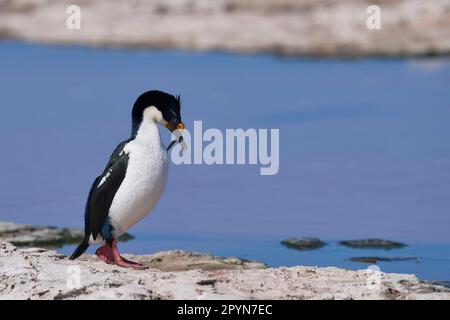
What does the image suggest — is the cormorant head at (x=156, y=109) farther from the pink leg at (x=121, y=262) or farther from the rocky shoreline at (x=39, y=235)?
the rocky shoreline at (x=39, y=235)

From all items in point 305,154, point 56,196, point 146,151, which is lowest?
point 146,151

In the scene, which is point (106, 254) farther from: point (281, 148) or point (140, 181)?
point (281, 148)

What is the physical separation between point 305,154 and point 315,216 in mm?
2382

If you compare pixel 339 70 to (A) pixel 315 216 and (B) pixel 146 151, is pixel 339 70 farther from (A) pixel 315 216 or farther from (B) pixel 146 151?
(B) pixel 146 151

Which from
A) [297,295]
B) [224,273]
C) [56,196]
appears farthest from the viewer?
[56,196]

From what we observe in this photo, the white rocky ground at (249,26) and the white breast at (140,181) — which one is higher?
the white rocky ground at (249,26)

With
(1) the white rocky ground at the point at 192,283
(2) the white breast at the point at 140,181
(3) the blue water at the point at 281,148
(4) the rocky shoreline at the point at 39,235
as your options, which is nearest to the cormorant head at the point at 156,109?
(2) the white breast at the point at 140,181

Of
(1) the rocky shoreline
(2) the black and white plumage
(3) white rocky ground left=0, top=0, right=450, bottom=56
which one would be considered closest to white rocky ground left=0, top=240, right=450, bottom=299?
(2) the black and white plumage

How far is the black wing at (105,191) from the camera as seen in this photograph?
6.43 meters

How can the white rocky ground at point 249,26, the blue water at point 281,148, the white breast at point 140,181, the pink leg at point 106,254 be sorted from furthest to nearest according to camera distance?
the white rocky ground at point 249,26, the blue water at point 281,148, the pink leg at point 106,254, the white breast at point 140,181

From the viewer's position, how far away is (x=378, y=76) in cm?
1642

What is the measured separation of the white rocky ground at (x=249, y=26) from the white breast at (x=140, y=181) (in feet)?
39.2

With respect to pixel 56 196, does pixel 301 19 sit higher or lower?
higher
